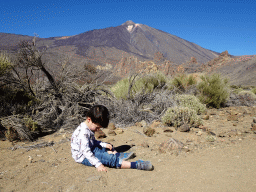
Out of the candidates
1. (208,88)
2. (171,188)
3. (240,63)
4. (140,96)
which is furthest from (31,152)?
(240,63)

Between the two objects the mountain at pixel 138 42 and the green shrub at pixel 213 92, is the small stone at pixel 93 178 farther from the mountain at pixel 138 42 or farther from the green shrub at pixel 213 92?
the mountain at pixel 138 42

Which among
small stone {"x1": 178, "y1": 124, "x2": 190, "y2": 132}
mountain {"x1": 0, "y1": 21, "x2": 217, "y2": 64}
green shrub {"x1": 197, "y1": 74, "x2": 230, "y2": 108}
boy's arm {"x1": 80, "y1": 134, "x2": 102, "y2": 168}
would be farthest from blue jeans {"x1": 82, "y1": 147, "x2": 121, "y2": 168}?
mountain {"x1": 0, "y1": 21, "x2": 217, "y2": 64}

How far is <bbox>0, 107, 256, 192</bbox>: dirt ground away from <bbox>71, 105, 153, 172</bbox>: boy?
86mm

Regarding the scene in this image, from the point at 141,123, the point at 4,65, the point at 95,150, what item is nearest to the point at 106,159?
the point at 95,150

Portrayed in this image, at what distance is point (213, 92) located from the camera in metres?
7.34

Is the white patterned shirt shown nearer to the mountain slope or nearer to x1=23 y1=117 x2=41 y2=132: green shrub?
x1=23 y1=117 x2=41 y2=132: green shrub

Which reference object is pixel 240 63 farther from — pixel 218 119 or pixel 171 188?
pixel 171 188

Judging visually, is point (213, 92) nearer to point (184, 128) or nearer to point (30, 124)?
point (184, 128)

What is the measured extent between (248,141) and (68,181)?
3.22 meters

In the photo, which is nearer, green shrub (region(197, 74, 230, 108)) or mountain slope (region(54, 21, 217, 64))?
green shrub (region(197, 74, 230, 108))

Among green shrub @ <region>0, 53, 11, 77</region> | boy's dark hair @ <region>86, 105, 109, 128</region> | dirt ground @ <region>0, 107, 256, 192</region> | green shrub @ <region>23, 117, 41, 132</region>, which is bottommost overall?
dirt ground @ <region>0, 107, 256, 192</region>

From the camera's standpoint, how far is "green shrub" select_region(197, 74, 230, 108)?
728cm

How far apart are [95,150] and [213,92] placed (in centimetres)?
617

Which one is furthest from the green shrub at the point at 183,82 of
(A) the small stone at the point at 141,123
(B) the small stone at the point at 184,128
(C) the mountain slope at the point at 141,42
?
(C) the mountain slope at the point at 141,42
